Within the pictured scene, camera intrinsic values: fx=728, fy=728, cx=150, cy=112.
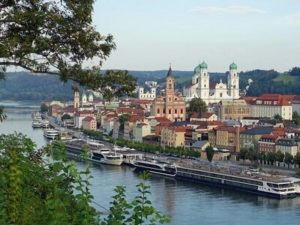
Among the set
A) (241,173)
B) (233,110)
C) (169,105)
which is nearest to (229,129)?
(241,173)

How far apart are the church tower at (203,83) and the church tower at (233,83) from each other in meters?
0.93

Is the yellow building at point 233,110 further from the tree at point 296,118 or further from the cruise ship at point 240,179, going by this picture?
the cruise ship at point 240,179

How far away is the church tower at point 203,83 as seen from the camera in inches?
931

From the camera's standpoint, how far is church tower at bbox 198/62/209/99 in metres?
23.6

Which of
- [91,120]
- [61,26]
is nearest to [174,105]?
[91,120]

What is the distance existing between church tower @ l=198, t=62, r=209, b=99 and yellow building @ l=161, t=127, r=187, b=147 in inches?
322

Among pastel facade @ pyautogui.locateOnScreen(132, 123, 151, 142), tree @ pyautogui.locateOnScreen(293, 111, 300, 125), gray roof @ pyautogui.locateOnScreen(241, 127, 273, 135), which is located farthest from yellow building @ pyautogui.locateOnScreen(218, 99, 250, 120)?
gray roof @ pyautogui.locateOnScreen(241, 127, 273, 135)

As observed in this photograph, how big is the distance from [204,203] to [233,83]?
655 inches

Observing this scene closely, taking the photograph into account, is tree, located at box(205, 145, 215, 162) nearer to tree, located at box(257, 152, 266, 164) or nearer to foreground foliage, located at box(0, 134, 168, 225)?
tree, located at box(257, 152, 266, 164)

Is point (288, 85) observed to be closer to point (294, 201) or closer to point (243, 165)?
point (243, 165)

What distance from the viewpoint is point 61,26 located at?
1.86 meters

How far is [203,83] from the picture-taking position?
77.7 feet

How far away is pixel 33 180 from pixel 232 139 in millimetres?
12983

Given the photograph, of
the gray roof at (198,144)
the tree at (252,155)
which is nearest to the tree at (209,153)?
the tree at (252,155)
